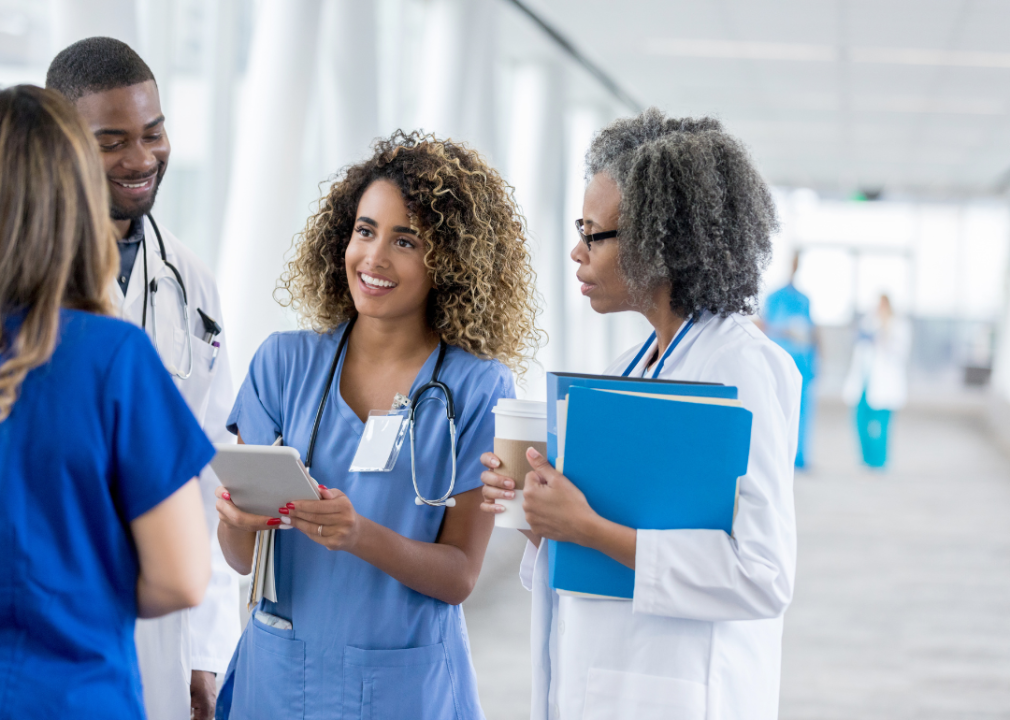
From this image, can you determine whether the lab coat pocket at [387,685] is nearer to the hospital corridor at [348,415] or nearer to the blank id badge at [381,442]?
the hospital corridor at [348,415]

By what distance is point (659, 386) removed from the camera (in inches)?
45.1

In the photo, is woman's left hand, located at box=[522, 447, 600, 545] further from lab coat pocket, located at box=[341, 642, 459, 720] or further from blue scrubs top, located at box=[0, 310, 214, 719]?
blue scrubs top, located at box=[0, 310, 214, 719]

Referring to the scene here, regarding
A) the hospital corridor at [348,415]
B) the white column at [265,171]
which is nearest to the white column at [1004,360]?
the hospital corridor at [348,415]

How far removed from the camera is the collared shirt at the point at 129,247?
160 centimetres

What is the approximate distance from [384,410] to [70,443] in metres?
0.63

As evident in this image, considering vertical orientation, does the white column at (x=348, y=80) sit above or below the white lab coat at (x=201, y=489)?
above

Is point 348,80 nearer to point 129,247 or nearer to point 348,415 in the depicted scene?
point 129,247

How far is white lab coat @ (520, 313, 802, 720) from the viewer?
1166 millimetres

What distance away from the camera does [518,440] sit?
1.27 metres

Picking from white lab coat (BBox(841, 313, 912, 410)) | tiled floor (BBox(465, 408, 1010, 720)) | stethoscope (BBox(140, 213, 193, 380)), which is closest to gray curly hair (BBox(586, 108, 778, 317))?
stethoscope (BBox(140, 213, 193, 380))

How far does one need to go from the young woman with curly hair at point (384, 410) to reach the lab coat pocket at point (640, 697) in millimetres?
268

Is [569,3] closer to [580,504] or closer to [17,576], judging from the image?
[580,504]

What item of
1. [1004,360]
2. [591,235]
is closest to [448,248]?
[591,235]

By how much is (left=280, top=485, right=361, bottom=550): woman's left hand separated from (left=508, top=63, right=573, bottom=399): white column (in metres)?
4.98
